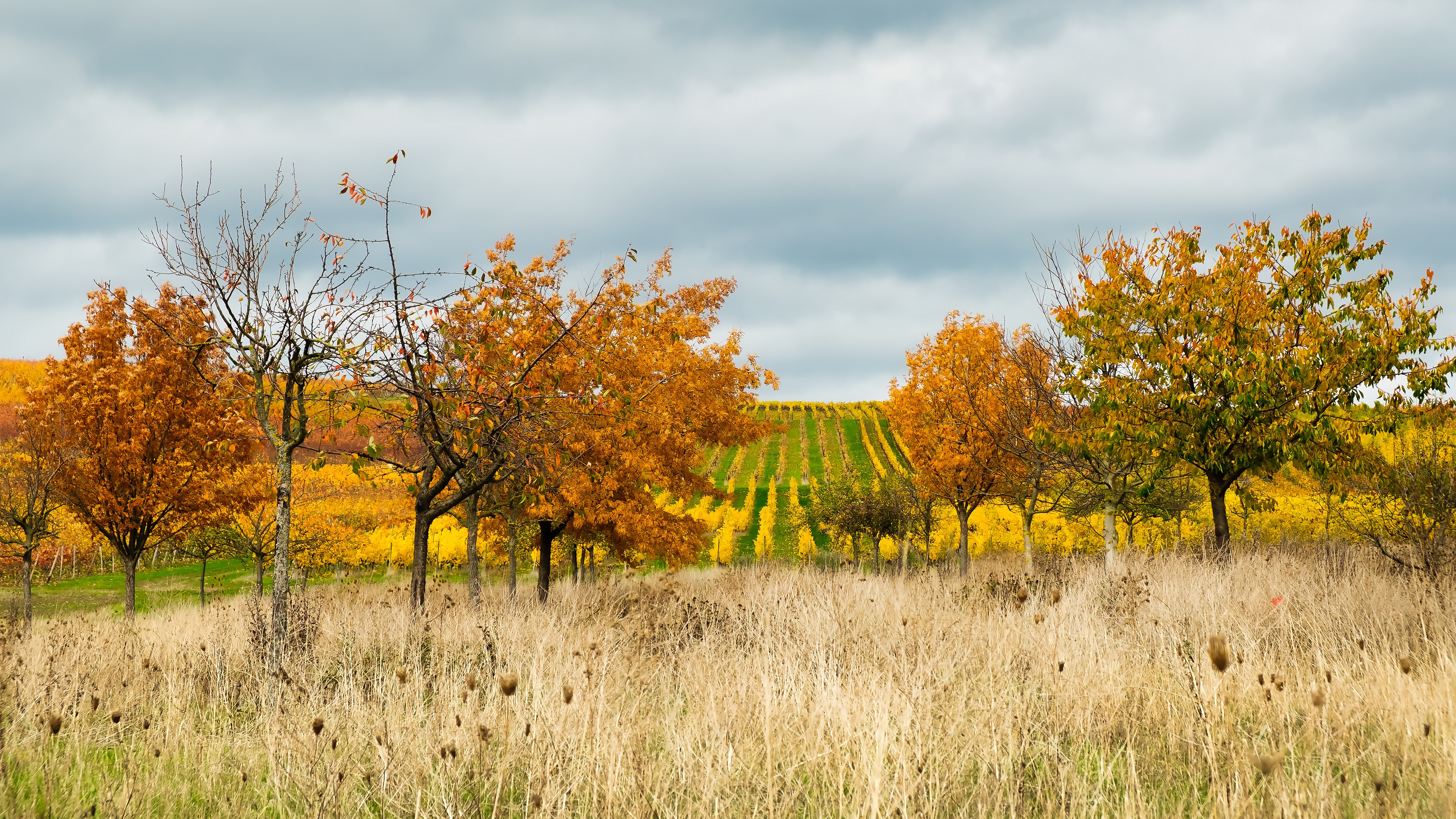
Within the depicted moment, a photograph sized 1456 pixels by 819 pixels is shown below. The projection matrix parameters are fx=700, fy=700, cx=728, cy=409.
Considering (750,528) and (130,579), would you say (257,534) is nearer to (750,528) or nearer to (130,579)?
(130,579)

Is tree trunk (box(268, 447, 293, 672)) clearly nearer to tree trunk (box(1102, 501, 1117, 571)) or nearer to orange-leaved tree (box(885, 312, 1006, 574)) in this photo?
tree trunk (box(1102, 501, 1117, 571))

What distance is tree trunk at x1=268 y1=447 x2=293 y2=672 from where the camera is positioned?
651 cm

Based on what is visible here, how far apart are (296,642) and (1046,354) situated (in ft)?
43.4

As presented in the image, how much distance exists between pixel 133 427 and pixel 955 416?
64.1ft

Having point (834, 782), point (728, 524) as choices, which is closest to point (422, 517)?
point (834, 782)

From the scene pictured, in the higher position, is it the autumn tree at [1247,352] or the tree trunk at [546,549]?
the autumn tree at [1247,352]

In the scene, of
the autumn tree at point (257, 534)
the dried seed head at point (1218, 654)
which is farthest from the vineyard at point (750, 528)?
the dried seed head at point (1218, 654)

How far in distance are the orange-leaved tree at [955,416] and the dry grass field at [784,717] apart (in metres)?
11.3

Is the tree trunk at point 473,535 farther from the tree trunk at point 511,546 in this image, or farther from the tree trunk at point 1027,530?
the tree trunk at point 1027,530

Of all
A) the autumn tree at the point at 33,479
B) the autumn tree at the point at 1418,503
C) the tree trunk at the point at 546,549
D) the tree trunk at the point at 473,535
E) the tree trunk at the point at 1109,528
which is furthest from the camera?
the tree trunk at the point at 546,549

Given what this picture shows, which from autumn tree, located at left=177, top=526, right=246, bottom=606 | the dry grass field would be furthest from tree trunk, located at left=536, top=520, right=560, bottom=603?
autumn tree, located at left=177, top=526, right=246, bottom=606

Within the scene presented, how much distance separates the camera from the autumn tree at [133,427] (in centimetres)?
1471

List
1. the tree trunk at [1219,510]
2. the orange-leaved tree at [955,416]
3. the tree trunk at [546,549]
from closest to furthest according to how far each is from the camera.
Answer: the tree trunk at [1219,510] → the tree trunk at [546,549] → the orange-leaved tree at [955,416]

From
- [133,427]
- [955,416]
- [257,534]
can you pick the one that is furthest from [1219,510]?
[257,534]
